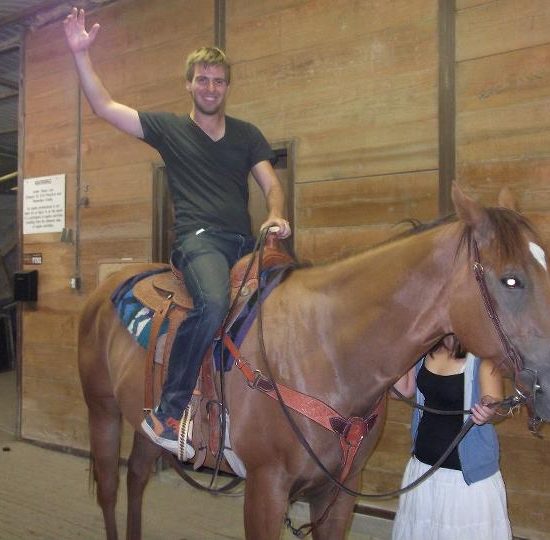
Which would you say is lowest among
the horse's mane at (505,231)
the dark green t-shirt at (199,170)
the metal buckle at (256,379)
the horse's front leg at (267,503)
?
the horse's front leg at (267,503)

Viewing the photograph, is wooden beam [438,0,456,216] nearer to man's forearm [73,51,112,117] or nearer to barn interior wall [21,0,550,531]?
barn interior wall [21,0,550,531]

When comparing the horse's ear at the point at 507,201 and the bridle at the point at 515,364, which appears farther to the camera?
the horse's ear at the point at 507,201

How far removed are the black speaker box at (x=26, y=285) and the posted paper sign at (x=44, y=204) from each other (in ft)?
1.30

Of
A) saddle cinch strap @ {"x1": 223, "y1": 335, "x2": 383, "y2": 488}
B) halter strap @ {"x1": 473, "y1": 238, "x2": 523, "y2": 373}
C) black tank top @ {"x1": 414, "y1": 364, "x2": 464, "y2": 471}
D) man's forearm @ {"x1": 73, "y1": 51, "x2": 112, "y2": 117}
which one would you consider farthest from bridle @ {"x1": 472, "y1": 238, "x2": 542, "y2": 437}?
man's forearm @ {"x1": 73, "y1": 51, "x2": 112, "y2": 117}

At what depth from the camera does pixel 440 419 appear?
2.10 metres

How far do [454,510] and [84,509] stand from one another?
2536mm

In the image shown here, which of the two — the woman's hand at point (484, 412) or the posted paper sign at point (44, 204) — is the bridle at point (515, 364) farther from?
the posted paper sign at point (44, 204)

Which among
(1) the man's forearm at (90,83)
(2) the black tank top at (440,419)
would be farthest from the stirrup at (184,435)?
(1) the man's forearm at (90,83)

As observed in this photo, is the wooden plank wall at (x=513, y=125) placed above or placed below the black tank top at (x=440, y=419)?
above

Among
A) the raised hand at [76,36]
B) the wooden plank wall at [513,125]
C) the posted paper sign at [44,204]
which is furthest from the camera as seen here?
the posted paper sign at [44,204]

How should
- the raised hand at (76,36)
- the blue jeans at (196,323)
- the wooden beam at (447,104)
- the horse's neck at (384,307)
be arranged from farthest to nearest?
the wooden beam at (447,104), the raised hand at (76,36), the blue jeans at (196,323), the horse's neck at (384,307)

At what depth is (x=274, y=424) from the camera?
68.4 inches

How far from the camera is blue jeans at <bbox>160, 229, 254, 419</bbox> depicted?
186cm

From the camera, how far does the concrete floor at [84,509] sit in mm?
3217
